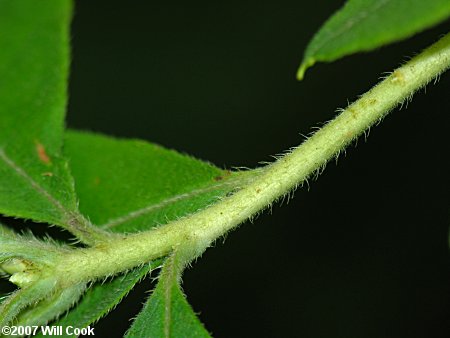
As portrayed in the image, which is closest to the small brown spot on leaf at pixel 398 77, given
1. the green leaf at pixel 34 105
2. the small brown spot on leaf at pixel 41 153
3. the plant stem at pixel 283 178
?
the plant stem at pixel 283 178

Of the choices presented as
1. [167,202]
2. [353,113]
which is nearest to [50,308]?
[167,202]

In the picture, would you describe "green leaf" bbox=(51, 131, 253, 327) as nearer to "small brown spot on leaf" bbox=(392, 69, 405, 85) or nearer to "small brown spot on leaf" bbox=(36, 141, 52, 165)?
"small brown spot on leaf" bbox=(36, 141, 52, 165)

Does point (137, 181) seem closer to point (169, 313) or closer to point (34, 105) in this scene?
point (34, 105)

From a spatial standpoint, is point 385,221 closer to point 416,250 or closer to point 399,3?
point 416,250

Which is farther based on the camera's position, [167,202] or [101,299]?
[167,202]

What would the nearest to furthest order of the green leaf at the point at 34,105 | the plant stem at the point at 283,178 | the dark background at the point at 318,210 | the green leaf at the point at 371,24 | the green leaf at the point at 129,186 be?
1. the green leaf at the point at 371,24
2. the plant stem at the point at 283,178
3. the green leaf at the point at 129,186
4. the green leaf at the point at 34,105
5. the dark background at the point at 318,210

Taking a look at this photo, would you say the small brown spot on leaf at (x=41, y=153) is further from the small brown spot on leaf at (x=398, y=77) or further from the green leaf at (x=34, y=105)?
the small brown spot on leaf at (x=398, y=77)

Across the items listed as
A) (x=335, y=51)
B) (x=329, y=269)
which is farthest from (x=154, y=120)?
(x=335, y=51)

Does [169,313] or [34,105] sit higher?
[34,105]
